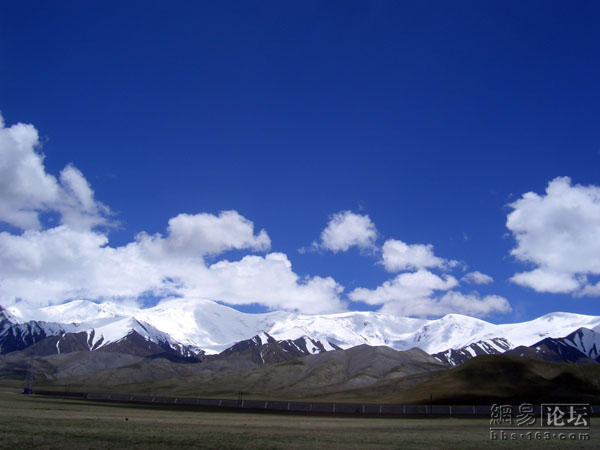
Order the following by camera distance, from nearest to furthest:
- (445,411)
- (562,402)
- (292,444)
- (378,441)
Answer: (292,444), (378,441), (445,411), (562,402)

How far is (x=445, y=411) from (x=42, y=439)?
79971 millimetres

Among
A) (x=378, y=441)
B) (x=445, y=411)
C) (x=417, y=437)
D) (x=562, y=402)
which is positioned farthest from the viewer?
(x=562, y=402)

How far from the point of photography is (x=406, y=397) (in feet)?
512

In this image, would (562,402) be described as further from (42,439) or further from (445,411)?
(42,439)

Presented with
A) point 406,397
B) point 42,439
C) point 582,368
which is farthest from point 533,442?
point 582,368

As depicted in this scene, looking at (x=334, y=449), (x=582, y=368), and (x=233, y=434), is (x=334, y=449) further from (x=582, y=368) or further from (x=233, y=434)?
(x=582, y=368)

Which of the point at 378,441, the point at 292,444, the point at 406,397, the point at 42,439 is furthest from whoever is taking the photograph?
the point at 406,397

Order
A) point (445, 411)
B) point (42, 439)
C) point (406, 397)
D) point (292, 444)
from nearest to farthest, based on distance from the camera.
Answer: point (42, 439)
point (292, 444)
point (445, 411)
point (406, 397)

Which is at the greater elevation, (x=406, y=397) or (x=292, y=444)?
(x=292, y=444)

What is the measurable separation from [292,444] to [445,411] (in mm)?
69192

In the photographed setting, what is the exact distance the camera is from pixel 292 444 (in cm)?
3722

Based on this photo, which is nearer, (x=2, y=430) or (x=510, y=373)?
(x=2, y=430)

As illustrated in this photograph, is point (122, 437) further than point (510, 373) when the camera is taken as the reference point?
No

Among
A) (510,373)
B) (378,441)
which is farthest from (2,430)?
(510,373)
